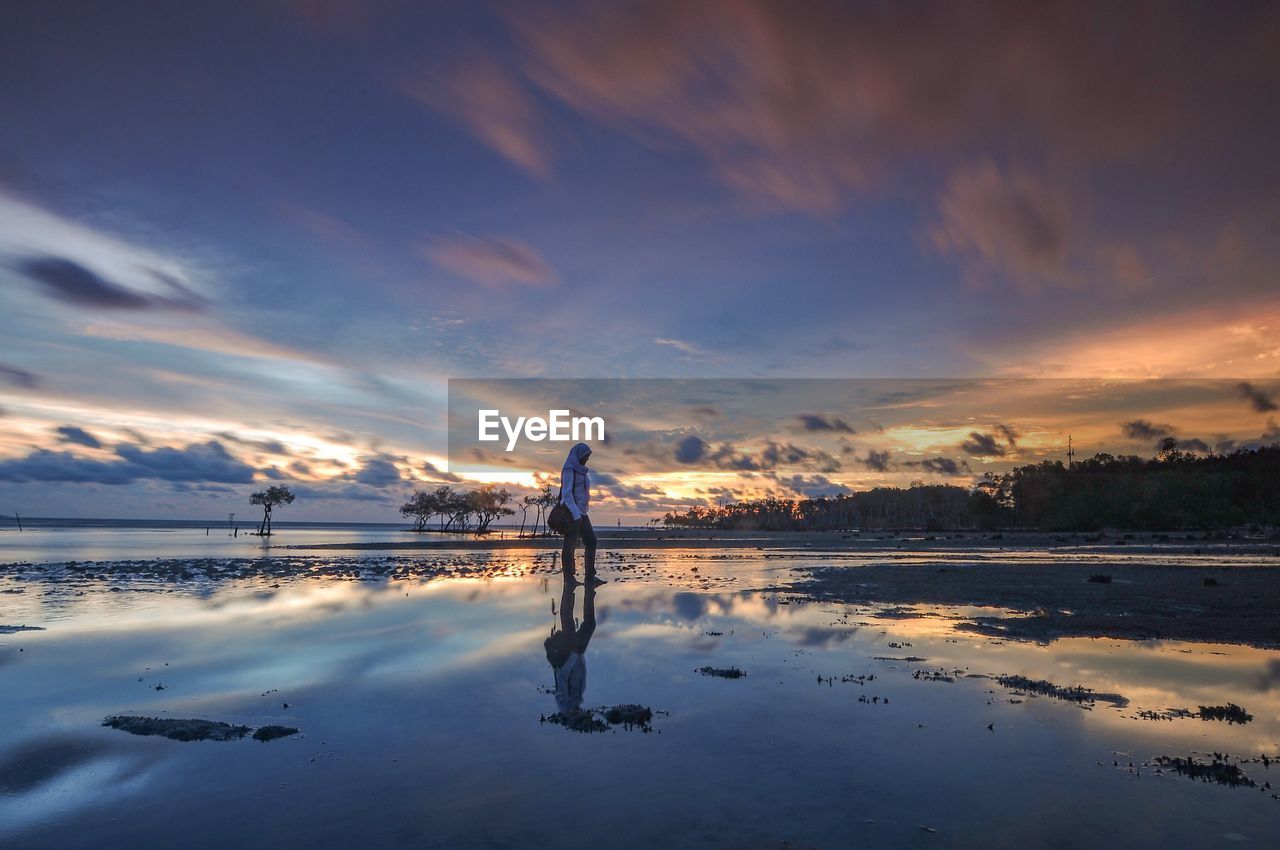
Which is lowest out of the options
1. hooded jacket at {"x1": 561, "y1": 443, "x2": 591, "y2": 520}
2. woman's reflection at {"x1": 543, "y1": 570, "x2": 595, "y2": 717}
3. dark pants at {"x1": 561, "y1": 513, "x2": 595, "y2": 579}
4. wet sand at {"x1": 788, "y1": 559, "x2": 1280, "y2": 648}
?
wet sand at {"x1": 788, "y1": 559, "x2": 1280, "y2": 648}

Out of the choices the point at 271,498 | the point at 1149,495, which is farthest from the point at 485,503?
the point at 1149,495

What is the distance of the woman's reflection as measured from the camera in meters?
9.06

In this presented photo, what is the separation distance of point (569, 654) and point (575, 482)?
398 inches

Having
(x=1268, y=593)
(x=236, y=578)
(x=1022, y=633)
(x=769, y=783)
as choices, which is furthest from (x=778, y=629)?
(x=236, y=578)

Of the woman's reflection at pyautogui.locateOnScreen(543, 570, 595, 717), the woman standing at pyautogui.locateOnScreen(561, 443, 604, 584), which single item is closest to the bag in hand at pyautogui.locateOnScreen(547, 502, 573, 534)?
the woman standing at pyautogui.locateOnScreen(561, 443, 604, 584)

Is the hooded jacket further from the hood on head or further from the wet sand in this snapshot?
the wet sand

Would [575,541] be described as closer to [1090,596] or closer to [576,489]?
[576,489]

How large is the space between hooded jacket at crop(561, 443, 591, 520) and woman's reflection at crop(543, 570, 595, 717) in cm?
322

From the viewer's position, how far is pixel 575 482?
2189 cm

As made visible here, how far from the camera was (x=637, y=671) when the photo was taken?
10750mm

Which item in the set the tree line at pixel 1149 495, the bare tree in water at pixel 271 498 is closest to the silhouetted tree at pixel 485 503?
the bare tree in water at pixel 271 498

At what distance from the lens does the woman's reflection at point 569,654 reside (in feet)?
29.7

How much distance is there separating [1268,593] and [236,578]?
125 ft

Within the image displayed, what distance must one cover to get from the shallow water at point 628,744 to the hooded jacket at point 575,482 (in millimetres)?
7115
